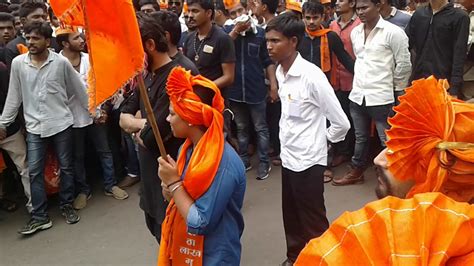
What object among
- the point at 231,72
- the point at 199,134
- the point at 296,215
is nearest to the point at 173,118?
the point at 199,134

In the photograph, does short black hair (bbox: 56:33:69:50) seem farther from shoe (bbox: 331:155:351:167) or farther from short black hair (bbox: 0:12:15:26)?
shoe (bbox: 331:155:351:167)

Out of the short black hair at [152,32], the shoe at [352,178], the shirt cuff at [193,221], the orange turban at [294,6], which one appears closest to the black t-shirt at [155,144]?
the short black hair at [152,32]

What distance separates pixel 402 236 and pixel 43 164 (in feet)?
14.3

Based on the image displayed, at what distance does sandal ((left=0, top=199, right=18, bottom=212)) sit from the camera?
5.25m

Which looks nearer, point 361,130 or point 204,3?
point 204,3

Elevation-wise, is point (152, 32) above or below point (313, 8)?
above

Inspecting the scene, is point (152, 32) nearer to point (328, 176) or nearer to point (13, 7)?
point (328, 176)

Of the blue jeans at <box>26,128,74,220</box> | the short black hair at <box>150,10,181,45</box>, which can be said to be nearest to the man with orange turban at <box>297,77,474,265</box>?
the short black hair at <box>150,10,181,45</box>

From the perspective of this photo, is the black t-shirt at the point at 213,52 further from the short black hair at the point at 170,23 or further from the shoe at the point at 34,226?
the shoe at the point at 34,226

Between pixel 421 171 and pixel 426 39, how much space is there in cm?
354

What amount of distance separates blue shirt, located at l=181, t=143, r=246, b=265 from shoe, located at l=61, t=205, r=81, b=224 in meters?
2.87

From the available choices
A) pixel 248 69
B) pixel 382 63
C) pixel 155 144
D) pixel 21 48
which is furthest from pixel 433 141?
pixel 21 48

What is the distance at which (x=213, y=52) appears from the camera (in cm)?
486

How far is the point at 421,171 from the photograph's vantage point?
163cm
